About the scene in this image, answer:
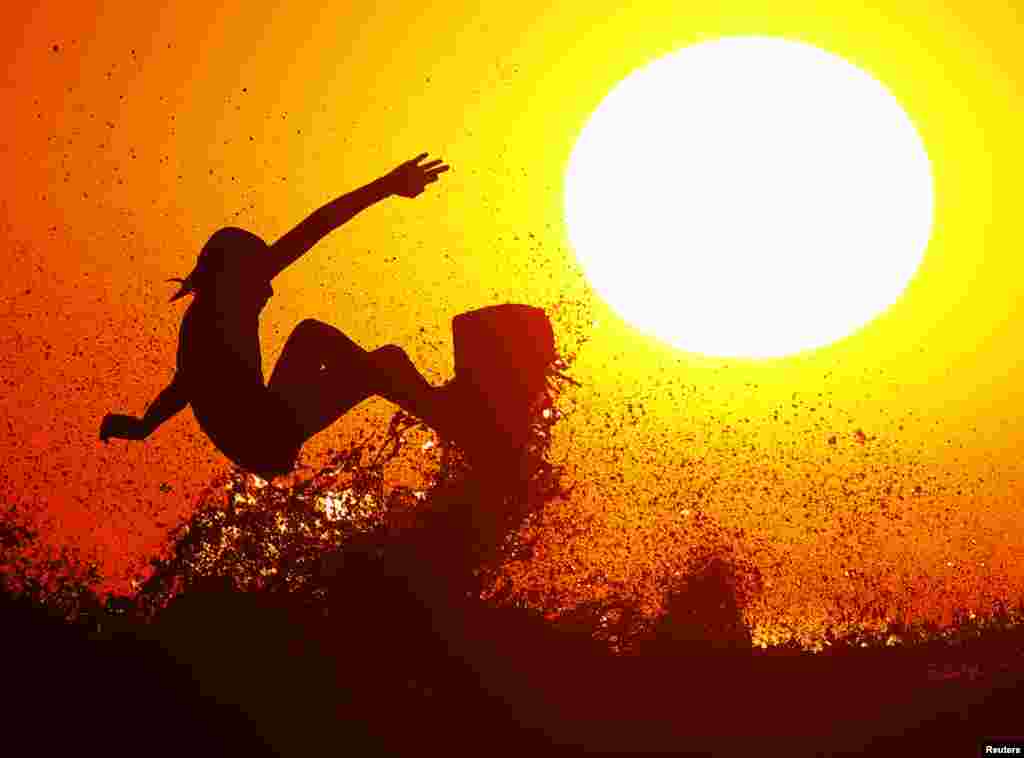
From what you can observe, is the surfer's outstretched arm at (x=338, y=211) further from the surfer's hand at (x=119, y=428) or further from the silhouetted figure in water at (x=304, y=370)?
the surfer's hand at (x=119, y=428)

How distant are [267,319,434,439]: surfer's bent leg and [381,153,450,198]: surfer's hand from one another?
1520mm

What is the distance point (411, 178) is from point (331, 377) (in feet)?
6.10

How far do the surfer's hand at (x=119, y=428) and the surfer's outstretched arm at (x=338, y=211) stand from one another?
2105 mm

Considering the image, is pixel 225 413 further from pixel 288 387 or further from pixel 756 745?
pixel 756 745

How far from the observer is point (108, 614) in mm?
14016

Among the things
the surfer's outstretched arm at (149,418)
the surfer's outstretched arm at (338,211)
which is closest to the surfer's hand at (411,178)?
the surfer's outstretched arm at (338,211)

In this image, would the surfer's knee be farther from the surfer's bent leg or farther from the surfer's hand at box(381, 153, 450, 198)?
the surfer's hand at box(381, 153, 450, 198)

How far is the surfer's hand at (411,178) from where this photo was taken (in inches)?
392

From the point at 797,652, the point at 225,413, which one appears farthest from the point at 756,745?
the point at 225,413

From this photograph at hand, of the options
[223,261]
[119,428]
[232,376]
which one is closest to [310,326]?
[232,376]

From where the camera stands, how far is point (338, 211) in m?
9.76

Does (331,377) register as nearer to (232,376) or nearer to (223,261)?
(232,376)

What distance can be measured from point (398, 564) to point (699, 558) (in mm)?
5274

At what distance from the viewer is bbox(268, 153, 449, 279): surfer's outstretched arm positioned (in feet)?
31.9
